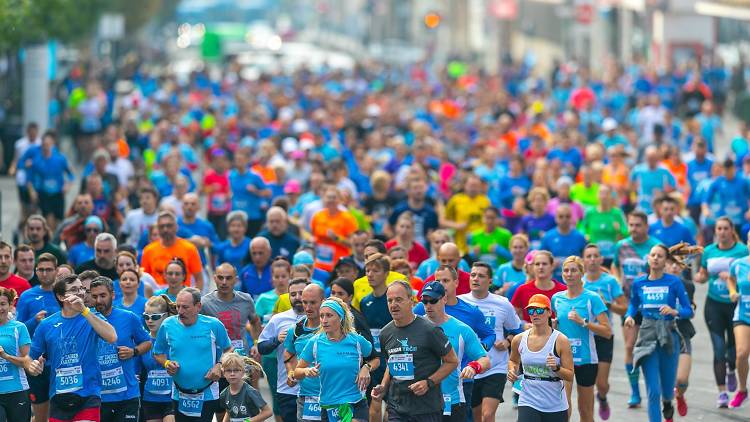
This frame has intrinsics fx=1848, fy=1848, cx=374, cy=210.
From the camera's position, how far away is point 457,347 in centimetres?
1227

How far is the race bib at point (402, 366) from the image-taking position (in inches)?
466

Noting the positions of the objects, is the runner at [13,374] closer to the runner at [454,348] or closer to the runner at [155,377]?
the runner at [155,377]

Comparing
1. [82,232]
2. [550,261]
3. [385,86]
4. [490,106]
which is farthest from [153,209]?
[385,86]

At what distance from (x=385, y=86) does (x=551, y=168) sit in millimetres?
25086

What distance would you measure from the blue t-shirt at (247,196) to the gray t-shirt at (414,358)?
10238 mm

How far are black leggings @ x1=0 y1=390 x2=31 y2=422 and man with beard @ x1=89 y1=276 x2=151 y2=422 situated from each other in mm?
547

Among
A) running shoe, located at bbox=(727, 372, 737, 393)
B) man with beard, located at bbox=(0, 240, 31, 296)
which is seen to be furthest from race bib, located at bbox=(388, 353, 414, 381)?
running shoe, located at bbox=(727, 372, 737, 393)

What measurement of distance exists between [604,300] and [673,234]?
10.6 ft

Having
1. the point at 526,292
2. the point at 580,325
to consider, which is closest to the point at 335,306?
the point at 580,325

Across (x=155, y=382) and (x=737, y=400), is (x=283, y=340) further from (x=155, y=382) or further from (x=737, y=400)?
(x=737, y=400)

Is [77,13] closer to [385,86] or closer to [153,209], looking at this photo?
[385,86]

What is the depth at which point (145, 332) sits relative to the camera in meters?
13.0

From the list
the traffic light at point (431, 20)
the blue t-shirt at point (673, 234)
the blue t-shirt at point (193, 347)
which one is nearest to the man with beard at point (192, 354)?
the blue t-shirt at point (193, 347)

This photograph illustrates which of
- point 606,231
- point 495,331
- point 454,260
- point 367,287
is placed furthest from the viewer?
point 606,231
